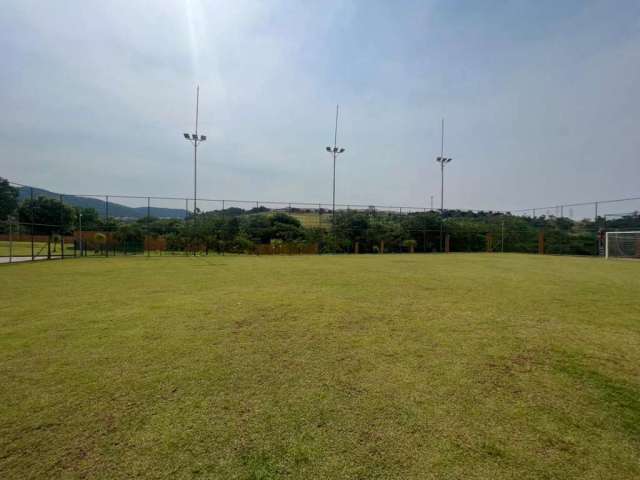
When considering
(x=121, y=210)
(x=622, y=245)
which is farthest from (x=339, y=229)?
(x=622, y=245)

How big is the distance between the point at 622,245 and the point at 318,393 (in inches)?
1008

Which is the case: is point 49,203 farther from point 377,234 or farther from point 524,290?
point 524,290

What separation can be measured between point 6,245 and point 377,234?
24.2 meters

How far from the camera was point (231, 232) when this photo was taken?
20844mm

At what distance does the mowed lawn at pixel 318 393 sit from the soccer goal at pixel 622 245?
19.7m

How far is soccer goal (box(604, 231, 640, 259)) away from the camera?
61.1 ft

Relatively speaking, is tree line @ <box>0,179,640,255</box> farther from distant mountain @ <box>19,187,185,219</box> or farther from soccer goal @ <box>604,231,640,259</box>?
soccer goal @ <box>604,231,640,259</box>

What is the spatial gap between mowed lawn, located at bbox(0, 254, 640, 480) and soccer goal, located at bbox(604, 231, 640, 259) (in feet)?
64.7

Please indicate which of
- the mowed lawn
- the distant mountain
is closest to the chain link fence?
the distant mountain

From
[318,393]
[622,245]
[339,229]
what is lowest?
[318,393]

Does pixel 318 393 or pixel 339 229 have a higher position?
pixel 339 229

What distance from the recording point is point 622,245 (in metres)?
19.5

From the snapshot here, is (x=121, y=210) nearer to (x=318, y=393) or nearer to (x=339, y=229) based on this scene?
(x=339, y=229)

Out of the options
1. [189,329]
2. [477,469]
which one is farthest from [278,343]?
[477,469]
